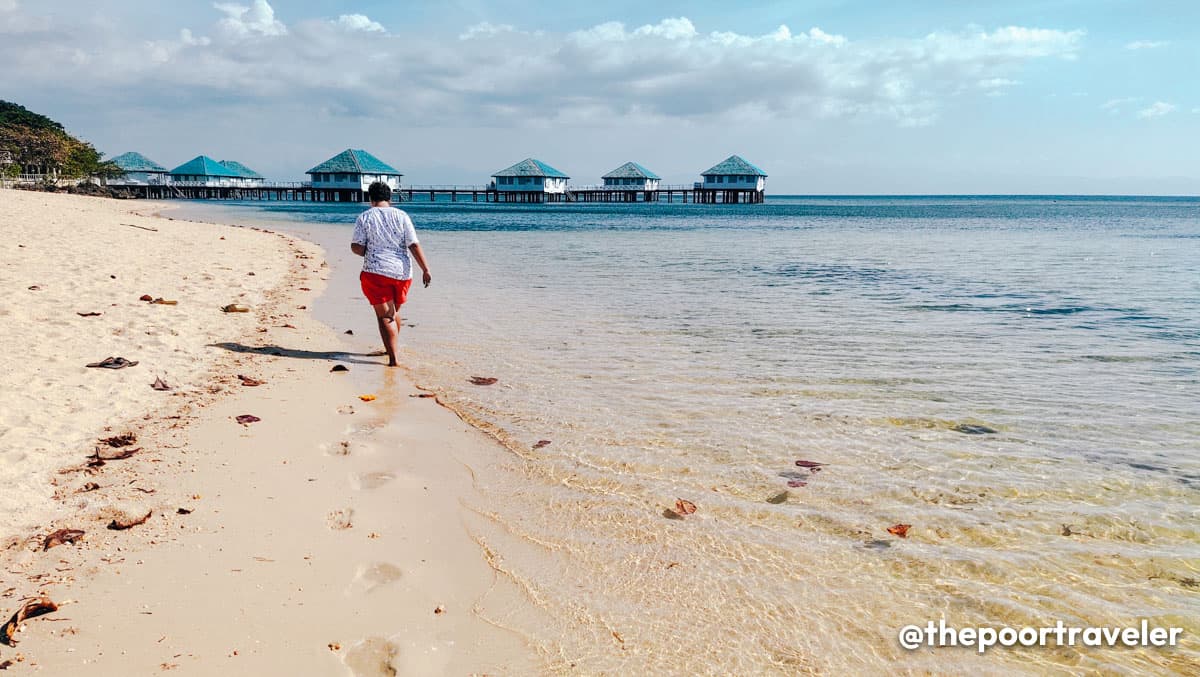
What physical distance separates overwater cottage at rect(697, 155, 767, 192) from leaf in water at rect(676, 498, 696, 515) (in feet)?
283

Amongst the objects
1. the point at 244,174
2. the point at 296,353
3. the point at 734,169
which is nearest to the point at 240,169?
the point at 244,174

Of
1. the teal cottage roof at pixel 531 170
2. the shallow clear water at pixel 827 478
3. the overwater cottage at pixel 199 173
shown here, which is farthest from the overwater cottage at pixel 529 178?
the shallow clear water at pixel 827 478

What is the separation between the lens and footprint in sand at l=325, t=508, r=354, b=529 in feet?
10.4

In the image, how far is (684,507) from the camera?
3535 mm

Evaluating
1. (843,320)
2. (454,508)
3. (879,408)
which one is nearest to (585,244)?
(843,320)

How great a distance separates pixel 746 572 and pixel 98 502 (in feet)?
9.53

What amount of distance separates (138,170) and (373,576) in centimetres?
9478

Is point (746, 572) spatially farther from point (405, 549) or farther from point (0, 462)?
point (0, 462)

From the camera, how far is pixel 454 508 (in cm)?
346

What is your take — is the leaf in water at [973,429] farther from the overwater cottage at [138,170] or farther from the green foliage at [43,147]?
the overwater cottage at [138,170]

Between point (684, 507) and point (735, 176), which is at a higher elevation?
point (735, 176)

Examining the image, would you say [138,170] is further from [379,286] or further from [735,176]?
[379,286]

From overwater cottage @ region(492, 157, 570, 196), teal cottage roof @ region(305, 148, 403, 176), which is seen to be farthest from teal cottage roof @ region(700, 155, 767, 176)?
teal cottage roof @ region(305, 148, 403, 176)

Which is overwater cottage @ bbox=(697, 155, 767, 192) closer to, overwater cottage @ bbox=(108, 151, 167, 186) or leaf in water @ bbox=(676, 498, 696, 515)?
overwater cottage @ bbox=(108, 151, 167, 186)
